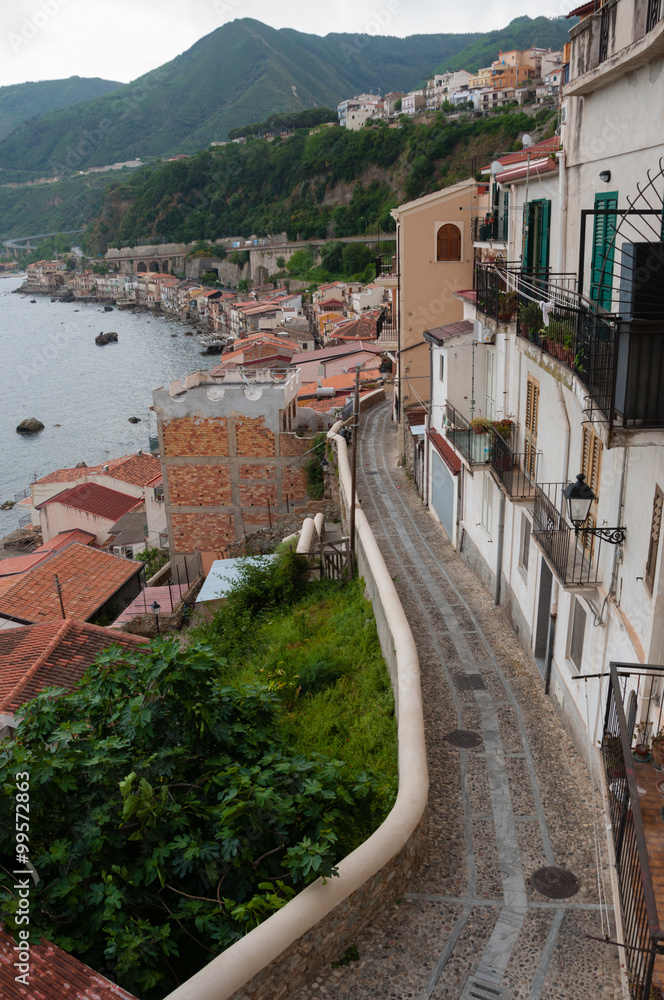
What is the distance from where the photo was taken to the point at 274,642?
16.3m

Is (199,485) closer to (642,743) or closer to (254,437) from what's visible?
(254,437)

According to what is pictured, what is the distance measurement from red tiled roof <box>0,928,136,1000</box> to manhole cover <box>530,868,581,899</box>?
13.8ft

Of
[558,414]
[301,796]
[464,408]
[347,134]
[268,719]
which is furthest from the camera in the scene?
[347,134]

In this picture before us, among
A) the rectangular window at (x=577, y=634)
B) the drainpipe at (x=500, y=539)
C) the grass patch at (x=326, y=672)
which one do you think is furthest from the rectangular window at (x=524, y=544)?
the grass patch at (x=326, y=672)

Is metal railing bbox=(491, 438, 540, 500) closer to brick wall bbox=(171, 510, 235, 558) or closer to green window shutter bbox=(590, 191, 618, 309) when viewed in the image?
green window shutter bbox=(590, 191, 618, 309)

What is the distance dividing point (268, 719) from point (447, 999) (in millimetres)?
3404

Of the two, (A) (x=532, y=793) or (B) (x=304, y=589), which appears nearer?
(A) (x=532, y=793)

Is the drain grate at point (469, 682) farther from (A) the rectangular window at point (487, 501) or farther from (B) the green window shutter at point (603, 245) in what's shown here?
(B) the green window shutter at point (603, 245)

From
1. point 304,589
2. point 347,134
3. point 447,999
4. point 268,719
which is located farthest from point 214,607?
A: point 347,134

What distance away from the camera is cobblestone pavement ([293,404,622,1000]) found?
6.88 metres

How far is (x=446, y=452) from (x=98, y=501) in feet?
86.5

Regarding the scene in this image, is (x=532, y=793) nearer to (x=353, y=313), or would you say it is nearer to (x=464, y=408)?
(x=464, y=408)

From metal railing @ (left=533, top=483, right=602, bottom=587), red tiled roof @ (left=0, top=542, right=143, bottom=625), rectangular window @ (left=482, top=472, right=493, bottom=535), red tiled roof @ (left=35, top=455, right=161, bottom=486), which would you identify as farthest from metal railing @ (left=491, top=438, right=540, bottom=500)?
red tiled roof @ (left=35, top=455, right=161, bottom=486)

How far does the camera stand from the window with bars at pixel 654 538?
740 centimetres
